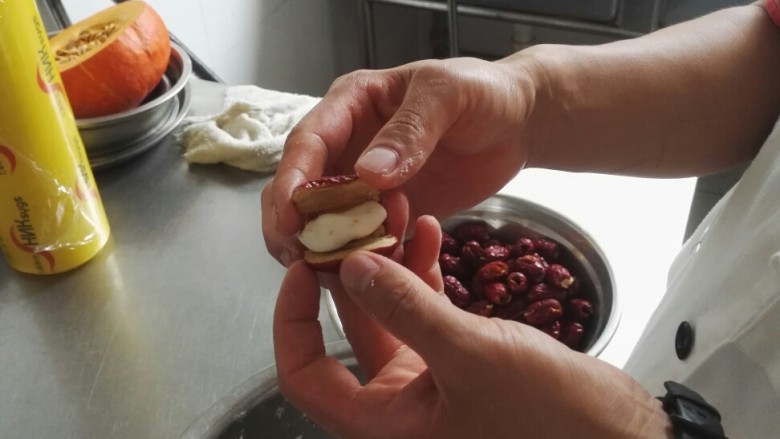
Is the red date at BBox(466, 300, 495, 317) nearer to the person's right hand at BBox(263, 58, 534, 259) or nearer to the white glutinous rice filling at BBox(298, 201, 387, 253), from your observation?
the person's right hand at BBox(263, 58, 534, 259)

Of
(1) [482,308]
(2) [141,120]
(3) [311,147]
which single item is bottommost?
(1) [482,308]

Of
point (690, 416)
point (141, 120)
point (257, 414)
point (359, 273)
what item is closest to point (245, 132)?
point (141, 120)

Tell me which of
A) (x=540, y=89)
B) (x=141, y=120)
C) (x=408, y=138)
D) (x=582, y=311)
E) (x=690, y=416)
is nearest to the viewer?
(x=690, y=416)

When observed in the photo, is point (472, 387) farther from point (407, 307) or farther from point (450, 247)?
point (450, 247)

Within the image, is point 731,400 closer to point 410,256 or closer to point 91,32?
point 410,256

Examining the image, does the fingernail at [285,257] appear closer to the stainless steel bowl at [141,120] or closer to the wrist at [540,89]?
the wrist at [540,89]

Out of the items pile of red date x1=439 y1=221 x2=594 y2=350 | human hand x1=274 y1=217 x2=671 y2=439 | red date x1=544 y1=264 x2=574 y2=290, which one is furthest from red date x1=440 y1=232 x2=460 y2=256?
human hand x1=274 y1=217 x2=671 y2=439
